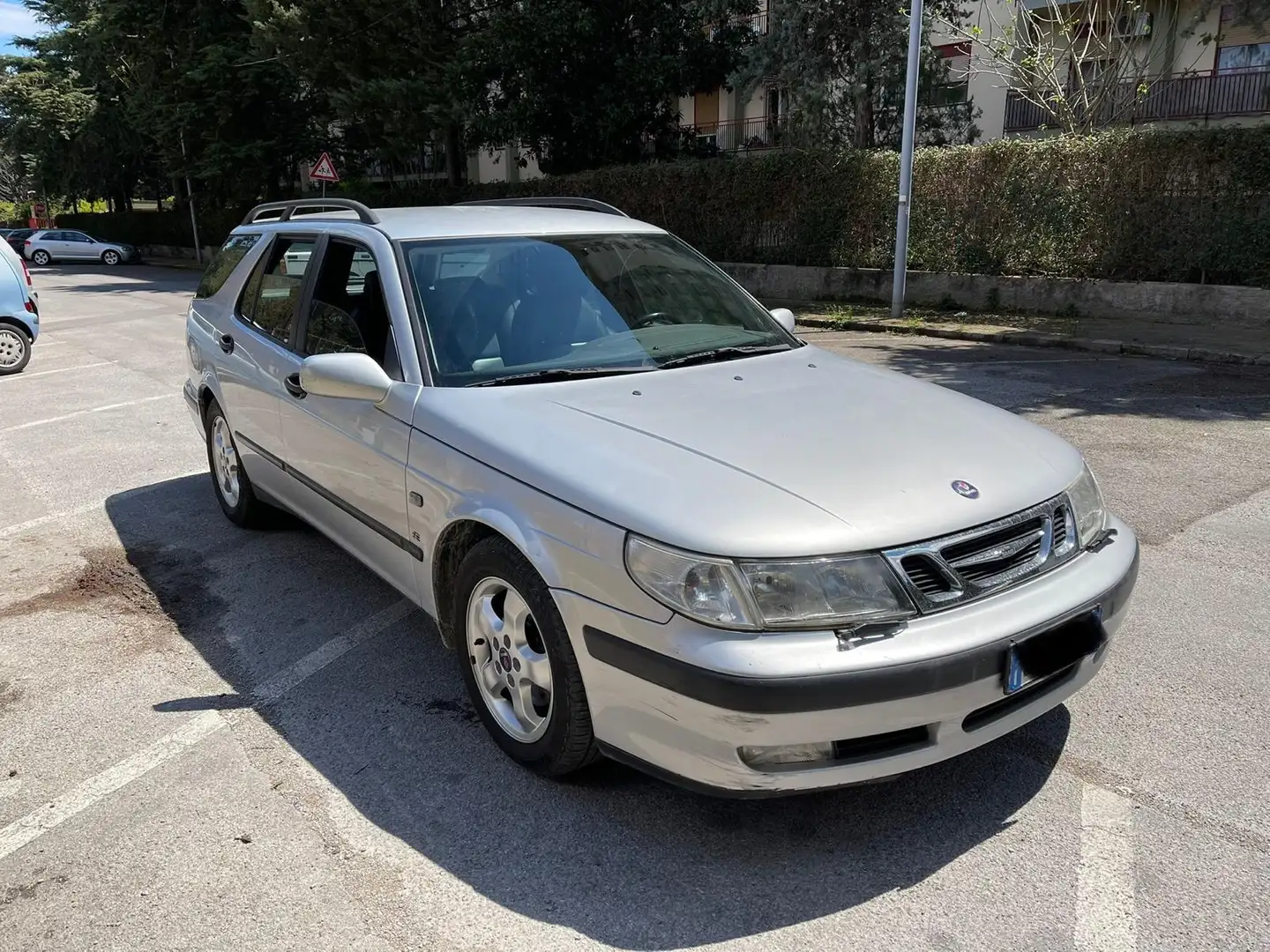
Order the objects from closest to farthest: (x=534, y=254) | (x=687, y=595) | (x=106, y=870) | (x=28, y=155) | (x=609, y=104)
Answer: (x=687, y=595)
(x=106, y=870)
(x=534, y=254)
(x=609, y=104)
(x=28, y=155)

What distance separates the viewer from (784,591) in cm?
250

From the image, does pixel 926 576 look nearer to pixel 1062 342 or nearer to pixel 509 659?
pixel 509 659

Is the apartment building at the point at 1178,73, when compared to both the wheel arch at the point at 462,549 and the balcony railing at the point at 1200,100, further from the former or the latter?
the wheel arch at the point at 462,549

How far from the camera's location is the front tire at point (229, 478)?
5547mm

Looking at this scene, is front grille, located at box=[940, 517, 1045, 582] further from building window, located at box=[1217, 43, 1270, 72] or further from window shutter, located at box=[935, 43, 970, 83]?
building window, located at box=[1217, 43, 1270, 72]

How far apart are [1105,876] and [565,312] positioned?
2.58 m

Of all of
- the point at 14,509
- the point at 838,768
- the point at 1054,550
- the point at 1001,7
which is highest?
the point at 1001,7

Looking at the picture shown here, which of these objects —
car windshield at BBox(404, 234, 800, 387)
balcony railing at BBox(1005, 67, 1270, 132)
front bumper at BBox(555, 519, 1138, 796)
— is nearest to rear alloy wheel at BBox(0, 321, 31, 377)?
car windshield at BBox(404, 234, 800, 387)

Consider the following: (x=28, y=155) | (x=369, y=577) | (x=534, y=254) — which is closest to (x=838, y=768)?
(x=534, y=254)

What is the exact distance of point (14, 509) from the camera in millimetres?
6328

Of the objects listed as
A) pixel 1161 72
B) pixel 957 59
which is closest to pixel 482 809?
pixel 1161 72

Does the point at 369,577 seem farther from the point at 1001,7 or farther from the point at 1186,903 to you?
the point at 1001,7

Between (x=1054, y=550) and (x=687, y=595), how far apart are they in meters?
1.15

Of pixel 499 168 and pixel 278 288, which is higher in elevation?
pixel 499 168
